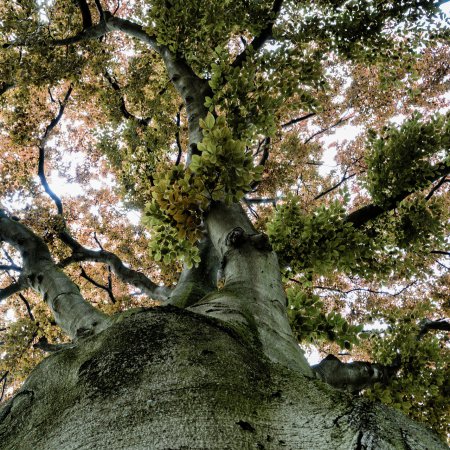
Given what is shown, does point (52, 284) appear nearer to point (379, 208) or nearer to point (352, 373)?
point (352, 373)

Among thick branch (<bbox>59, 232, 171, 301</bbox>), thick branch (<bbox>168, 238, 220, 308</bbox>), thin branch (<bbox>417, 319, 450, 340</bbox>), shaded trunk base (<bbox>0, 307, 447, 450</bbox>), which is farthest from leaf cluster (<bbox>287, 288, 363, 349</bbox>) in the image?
thin branch (<bbox>417, 319, 450, 340</bbox>)

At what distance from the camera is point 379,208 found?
4977 millimetres

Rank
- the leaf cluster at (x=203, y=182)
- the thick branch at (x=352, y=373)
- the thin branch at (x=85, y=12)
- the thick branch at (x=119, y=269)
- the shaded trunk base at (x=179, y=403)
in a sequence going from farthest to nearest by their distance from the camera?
the thin branch at (x=85, y=12) → the thick branch at (x=119, y=269) → the thick branch at (x=352, y=373) → the leaf cluster at (x=203, y=182) → the shaded trunk base at (x=179, y=403)

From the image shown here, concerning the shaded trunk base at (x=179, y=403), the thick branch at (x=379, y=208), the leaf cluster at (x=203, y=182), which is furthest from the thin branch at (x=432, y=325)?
the shaded trunk base at (x=179, y=403)

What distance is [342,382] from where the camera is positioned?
366cm

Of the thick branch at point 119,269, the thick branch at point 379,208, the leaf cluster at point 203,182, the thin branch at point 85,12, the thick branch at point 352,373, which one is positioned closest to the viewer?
the leaf cluster at point 203,182

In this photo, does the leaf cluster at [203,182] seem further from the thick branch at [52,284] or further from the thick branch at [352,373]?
the thick branch at [352,373]

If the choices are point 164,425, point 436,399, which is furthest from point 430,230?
point 164,425

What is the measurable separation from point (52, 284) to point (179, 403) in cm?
418

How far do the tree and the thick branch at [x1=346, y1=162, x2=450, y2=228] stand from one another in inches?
1.1

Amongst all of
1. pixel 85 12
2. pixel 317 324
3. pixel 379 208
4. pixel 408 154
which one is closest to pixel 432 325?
pixel 379 208

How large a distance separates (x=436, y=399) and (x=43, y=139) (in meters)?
9.94

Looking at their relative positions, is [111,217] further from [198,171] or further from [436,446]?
[436,446]

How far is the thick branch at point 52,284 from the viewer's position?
411 cm
